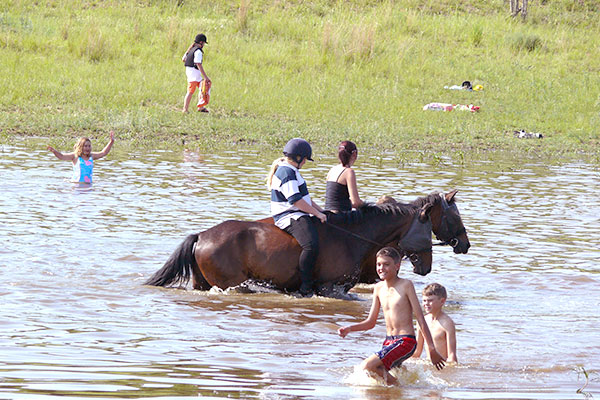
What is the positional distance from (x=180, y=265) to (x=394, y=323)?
307cm

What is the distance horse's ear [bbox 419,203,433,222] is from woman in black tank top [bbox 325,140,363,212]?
60 centimetres

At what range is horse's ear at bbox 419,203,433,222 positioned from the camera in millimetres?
9849

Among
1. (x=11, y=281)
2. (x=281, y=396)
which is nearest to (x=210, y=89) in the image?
(x=11, y=281)

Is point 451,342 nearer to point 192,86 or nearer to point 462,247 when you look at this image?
point 462,247

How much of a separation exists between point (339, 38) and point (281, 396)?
20571mm

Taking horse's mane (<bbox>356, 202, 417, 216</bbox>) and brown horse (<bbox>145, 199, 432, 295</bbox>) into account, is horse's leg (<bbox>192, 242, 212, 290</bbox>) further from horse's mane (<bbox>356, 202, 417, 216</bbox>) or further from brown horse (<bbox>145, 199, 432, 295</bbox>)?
horse's mane (<bbox>356, 202, 417, 216</bbox>)

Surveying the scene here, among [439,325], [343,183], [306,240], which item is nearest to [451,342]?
[439,325]

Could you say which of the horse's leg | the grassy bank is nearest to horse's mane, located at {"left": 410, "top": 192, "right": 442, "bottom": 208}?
the horse's leg

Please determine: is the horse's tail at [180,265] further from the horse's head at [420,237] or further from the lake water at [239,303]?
the horse's head at [420,237]

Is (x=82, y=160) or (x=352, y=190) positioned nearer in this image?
(x=352, y=190)

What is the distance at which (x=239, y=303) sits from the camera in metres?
9.28

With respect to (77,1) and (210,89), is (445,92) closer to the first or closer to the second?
(210,89)

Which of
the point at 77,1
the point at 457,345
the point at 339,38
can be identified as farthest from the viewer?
the point at 77,1

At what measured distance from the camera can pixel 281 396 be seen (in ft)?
20.4
